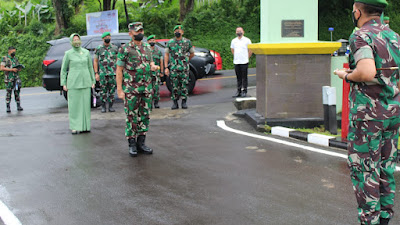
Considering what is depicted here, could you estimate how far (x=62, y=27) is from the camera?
27.2 metres

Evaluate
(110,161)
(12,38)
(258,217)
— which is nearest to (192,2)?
(12,38)

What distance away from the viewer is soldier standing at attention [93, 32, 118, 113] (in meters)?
12.1

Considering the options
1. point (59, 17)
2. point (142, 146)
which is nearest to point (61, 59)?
point (142, 146)

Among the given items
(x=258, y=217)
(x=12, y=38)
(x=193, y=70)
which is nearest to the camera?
(x=258, y=217)

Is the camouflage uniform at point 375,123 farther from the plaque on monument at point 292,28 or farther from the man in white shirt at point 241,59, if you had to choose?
the man in white shirt at point 241,59

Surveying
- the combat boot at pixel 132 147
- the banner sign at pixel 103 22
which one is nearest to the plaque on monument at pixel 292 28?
the combat boot at pixel 132 147

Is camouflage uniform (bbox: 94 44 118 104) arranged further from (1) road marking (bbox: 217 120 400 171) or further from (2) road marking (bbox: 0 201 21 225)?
→ (2) road marking (bbox: 0 201 21 225)

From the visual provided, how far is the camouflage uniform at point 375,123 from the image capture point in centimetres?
388

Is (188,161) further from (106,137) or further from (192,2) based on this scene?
(192,2)

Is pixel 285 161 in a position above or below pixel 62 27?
below

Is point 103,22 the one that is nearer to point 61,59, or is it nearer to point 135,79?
point 61,59

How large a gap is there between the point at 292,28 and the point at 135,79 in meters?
3.20

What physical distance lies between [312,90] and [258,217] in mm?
4568

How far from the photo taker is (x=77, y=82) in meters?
9.52
